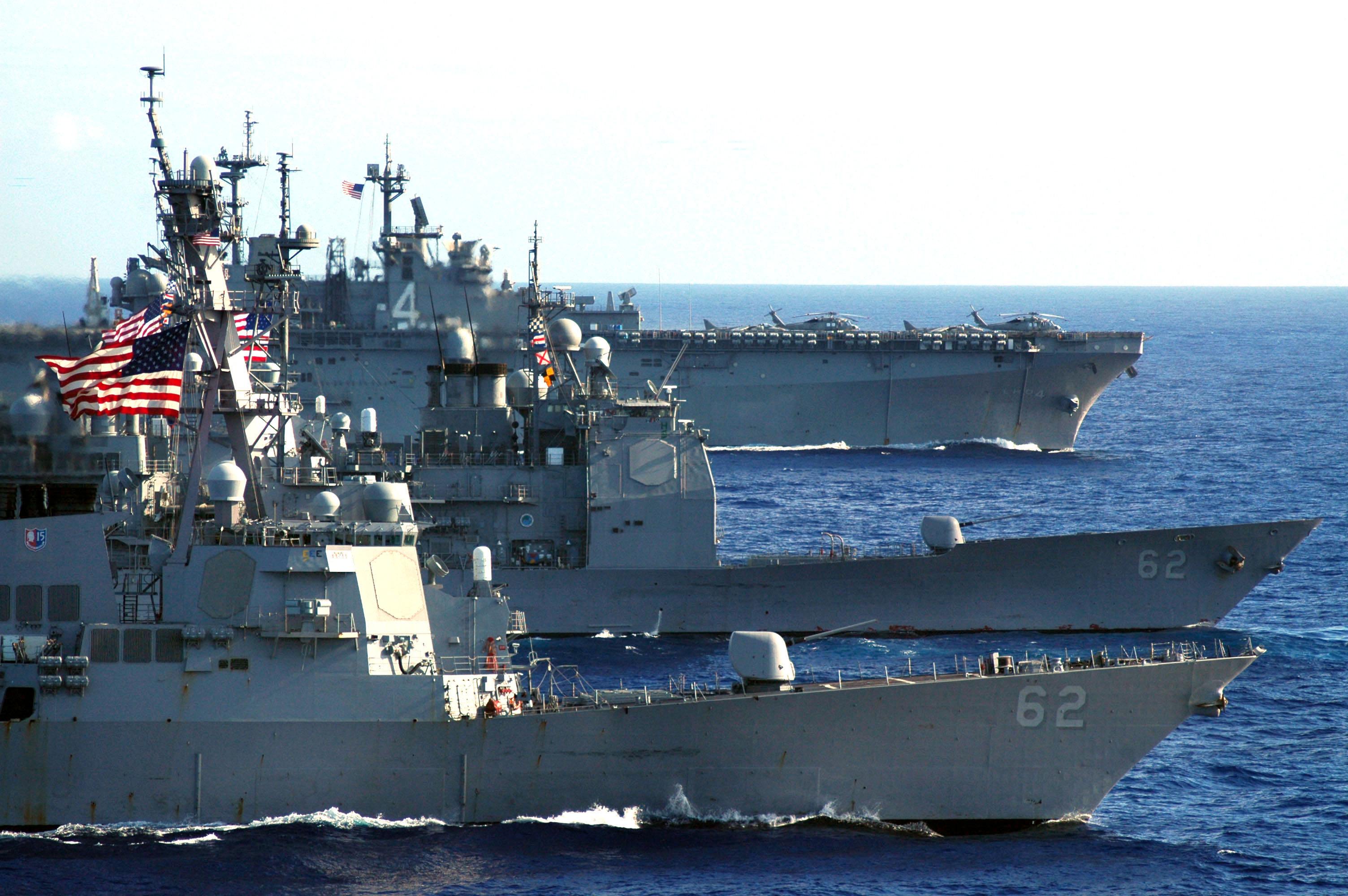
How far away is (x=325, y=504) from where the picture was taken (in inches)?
842

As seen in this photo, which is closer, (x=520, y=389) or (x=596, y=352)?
(x=596, y=352)


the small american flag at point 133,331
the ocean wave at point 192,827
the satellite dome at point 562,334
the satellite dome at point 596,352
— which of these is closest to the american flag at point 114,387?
the small american flag at point 133,331

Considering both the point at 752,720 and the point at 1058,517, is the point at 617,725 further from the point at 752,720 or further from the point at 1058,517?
the point at 1058,517

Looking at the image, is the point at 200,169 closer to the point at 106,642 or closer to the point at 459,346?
the point at 106,642

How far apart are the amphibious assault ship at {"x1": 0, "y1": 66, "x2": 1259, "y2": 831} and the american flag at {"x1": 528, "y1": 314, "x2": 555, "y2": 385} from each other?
571 inches

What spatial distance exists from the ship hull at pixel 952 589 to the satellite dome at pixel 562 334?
20.4 feet

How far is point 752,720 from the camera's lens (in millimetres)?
20453

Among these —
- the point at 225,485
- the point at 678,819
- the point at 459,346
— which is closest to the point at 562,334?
the point at 459,346

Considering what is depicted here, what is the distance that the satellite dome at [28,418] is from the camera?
21.3m

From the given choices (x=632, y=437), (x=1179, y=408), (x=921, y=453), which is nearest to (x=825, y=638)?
(x=632, y=437)

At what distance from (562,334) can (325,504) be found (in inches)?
616

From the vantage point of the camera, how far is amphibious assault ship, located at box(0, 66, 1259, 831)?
785 inches

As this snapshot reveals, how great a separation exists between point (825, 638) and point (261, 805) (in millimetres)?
15931

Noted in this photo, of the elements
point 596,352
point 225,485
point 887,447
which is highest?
point 596,352
